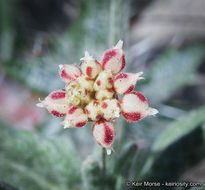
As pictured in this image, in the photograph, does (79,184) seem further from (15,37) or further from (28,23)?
(28,23)

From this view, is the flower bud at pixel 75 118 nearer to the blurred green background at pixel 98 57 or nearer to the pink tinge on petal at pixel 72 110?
the pink tinge on petal at pixel 72 110

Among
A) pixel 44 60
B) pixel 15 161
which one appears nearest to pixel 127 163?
pixel 15 161

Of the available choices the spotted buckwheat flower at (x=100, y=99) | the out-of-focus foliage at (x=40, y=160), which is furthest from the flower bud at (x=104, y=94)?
the out-of-focus foliage at (x=40, y=160)

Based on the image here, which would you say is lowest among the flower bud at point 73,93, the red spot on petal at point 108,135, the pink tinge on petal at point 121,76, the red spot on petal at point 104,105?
the red spot on petal at point 108,135

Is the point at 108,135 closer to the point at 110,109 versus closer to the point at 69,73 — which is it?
the point at 110,109

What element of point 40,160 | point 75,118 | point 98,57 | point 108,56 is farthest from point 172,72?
point 75,118

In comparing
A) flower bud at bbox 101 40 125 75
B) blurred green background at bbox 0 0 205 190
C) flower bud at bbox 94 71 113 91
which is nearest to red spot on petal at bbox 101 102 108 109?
flower bud at bbox 94 71 113 91
